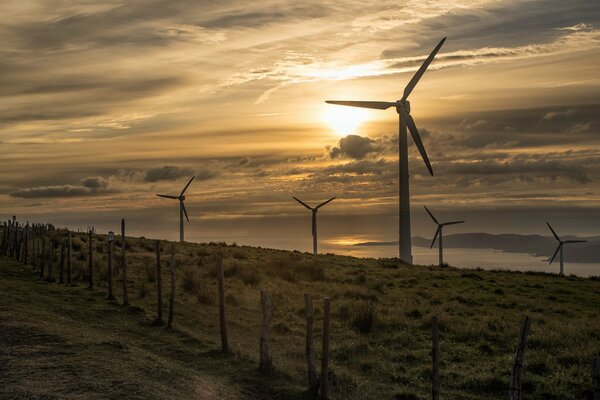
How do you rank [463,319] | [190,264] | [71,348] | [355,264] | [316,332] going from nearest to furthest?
[71,348], [316,332], [463,319], [190,264], [355,264]

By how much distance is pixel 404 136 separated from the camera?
7419 cm

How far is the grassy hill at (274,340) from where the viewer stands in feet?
56.1

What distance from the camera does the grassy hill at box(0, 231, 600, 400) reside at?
17094mm

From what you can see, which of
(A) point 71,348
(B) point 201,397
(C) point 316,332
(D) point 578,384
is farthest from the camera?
(C) point 316,332

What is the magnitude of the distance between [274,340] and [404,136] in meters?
52.0

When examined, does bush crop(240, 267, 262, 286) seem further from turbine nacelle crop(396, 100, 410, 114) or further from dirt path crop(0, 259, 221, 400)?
turbine nacelle crop(396, 100, 410, 114)

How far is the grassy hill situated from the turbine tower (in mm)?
30458

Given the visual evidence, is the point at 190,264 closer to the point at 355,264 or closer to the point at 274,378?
the point at 355,264

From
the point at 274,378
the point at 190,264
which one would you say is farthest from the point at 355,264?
the point at 274,378

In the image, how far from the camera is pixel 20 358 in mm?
17172

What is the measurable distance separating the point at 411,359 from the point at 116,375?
37.1 ft

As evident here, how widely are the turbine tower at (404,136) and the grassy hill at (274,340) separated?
30458 millimetres

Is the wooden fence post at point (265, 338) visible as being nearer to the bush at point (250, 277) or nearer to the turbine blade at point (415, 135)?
the bush at point (250, 277)

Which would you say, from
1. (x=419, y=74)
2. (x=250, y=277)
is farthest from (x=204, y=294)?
(x=419, y=74)
